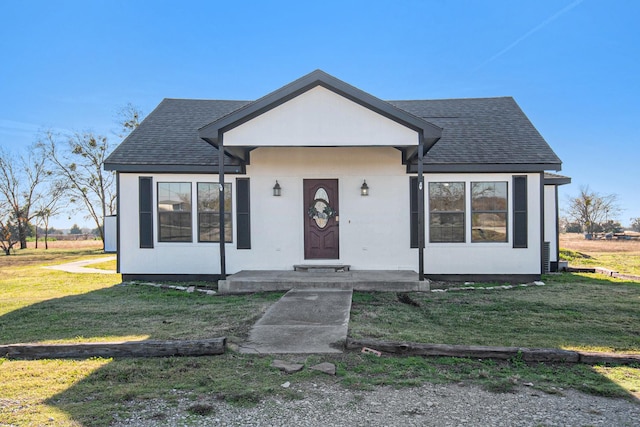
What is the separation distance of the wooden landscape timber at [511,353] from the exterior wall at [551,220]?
7703mm

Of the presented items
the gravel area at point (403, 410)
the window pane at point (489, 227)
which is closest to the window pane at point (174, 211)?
the window pane at point (489, 227)

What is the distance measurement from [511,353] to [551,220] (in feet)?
27.5

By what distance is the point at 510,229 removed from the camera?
9500mm

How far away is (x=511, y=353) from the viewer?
13.6 ft

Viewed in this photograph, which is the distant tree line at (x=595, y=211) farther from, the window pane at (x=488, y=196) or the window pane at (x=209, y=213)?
the window pane at (x=209, y=213)

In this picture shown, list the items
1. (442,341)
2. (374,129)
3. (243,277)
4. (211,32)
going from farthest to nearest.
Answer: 1. (211,32)
2. (243,277)
3. (374,129)
4. (442,341)

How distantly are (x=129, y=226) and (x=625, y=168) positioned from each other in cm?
3739

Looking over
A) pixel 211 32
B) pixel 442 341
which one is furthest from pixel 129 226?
pixel 211 32

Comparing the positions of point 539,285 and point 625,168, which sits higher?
point 625,168

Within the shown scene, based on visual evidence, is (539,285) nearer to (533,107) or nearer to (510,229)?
(510,229)

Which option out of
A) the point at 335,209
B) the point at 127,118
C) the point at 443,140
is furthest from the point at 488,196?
the point at 127,118

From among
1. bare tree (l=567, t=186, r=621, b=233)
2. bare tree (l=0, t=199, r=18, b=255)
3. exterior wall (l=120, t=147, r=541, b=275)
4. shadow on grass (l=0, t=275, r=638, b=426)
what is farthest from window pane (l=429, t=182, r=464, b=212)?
bare tree (l=567, t=186, r=621, b=233)

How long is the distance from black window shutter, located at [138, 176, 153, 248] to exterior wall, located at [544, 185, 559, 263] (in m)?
10.1

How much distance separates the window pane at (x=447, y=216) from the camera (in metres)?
9.59
